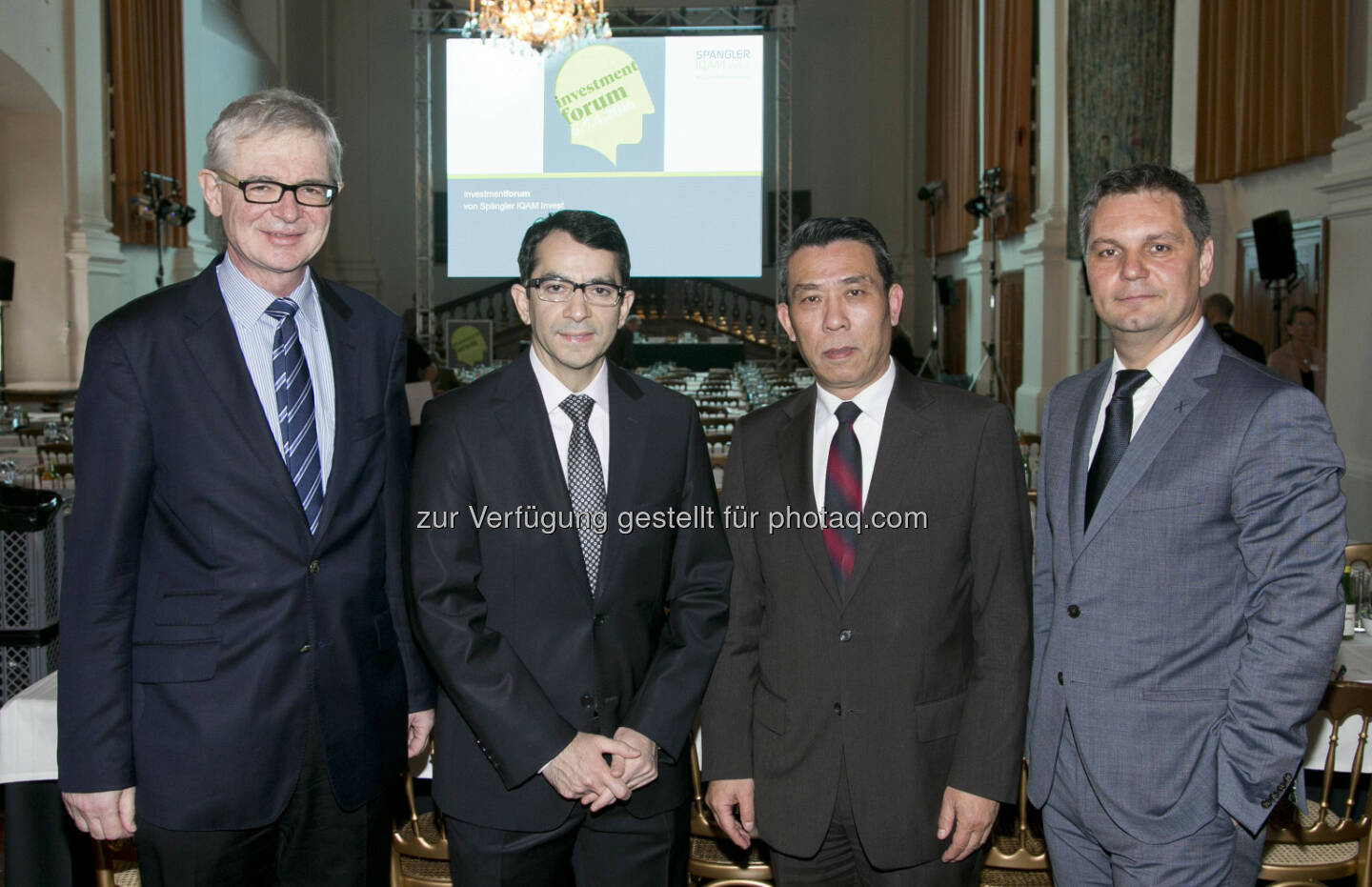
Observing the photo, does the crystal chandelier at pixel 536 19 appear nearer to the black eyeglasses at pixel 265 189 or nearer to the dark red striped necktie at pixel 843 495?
the black eyeglasses at pixel 265 189

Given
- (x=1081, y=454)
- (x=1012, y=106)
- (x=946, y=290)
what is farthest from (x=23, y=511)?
(x=946, y=290)

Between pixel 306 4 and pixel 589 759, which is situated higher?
pixel 306 4

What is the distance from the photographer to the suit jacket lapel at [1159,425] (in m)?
1.54

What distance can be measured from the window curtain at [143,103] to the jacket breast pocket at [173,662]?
37.6ft

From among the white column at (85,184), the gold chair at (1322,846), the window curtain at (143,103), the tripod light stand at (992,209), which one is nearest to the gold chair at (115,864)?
the gold chair at (1322,846)

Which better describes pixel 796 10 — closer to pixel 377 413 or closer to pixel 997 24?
pixel 997 24

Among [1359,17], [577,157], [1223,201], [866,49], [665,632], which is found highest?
[866,49]

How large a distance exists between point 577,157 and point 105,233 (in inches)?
218

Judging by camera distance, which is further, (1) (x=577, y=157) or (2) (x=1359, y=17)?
(1) (x=577, y=157)

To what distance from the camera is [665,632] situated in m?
1.74

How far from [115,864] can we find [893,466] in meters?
1.75

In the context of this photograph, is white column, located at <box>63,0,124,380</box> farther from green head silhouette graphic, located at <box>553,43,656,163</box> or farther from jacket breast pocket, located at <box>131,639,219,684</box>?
jacket breast pocket, located at <box>131,639,219,684</box>

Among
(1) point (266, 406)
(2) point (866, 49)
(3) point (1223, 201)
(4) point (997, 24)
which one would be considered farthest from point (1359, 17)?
(2) point (866, 49)

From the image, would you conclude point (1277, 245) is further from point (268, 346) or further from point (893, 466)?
point (268, 346)
